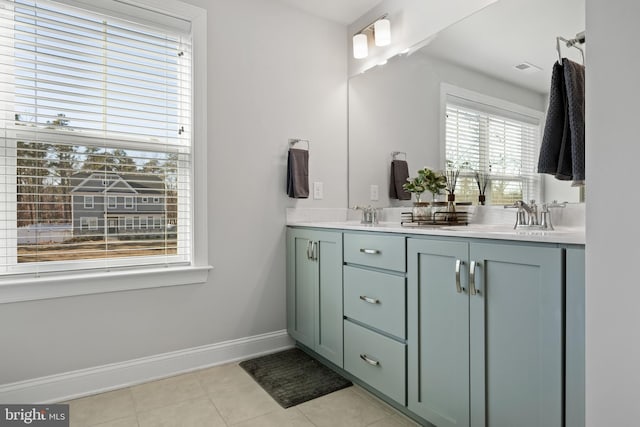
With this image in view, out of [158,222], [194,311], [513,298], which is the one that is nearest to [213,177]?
[158,222]

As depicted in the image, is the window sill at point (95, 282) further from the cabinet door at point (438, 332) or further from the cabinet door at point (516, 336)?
the cabinet door at point (516, 336)

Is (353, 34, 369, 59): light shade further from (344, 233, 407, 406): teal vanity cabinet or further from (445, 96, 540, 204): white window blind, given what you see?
(344, 233, 407, 406): teal vanity cabinet

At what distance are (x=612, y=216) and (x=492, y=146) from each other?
3.61ft

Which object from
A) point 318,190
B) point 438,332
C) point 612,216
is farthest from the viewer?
point 318,190

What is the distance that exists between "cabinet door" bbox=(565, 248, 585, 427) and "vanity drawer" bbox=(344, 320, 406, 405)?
69 centimetres

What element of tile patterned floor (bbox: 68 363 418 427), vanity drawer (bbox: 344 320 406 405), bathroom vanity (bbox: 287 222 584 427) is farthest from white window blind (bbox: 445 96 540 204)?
tile patterned floor (bbox: 68 363 418 427)

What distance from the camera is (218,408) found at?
1882 millimetres

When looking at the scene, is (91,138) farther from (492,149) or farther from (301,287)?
(492,149)

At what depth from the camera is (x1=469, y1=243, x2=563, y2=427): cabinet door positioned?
1.17 metres

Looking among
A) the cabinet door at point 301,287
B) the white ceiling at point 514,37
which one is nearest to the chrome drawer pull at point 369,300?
the cabinet door at point 301,287

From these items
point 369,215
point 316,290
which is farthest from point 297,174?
point 316,290

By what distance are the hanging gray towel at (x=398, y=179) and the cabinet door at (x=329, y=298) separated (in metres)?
0.66

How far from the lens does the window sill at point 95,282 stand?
6.07 ft

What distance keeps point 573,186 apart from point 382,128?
1.30 metres
